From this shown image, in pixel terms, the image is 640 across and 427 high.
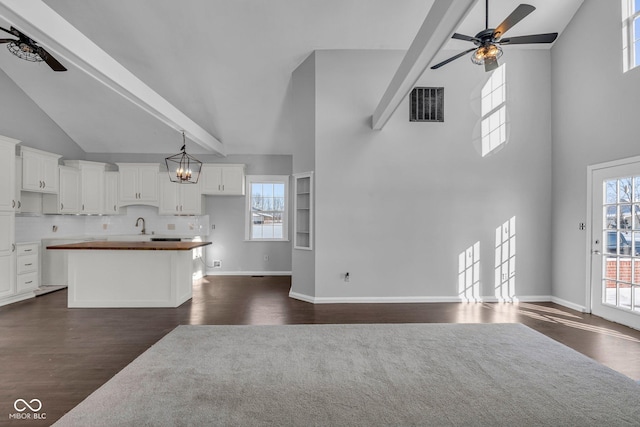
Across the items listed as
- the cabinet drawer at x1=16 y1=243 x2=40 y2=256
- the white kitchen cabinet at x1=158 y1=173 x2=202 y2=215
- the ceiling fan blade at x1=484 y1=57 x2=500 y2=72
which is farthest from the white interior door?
the cabinet drawer at x1=16 y1=243 x2=40 y2=256

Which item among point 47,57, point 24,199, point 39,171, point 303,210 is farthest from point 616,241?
point 24,199

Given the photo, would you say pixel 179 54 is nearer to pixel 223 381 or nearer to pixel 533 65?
pixel 223 381

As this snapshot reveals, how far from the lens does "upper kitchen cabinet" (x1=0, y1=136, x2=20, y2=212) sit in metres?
4.82

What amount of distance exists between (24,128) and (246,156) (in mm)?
3979

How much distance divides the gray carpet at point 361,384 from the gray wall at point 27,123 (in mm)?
5154

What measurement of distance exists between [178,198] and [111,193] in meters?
1.36

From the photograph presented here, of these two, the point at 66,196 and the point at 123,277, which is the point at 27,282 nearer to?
the point at 66,196

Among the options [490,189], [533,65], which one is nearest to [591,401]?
[490,189]

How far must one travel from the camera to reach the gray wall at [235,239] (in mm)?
7445

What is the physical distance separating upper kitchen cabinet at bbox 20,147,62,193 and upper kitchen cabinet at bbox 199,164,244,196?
252 cm

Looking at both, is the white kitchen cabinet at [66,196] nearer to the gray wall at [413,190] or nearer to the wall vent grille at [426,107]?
the gray wall at [413,190]

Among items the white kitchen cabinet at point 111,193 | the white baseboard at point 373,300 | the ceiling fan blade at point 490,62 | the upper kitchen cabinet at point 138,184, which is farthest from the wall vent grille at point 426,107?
the white kitchen cabinet at point 111,193

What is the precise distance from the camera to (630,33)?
3.96m

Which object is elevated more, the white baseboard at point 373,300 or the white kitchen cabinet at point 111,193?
the white kitchen cabinet at point 111,193
